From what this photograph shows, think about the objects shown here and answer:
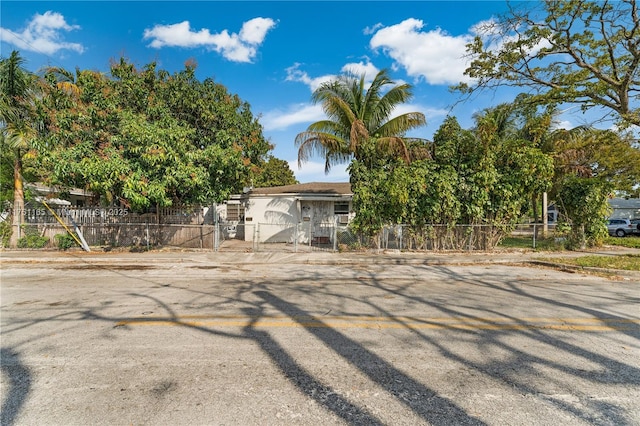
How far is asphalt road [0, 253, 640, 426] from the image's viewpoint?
2910 millimetres

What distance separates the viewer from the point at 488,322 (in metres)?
5.22

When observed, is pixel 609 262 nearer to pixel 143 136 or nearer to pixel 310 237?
pixel 310 237

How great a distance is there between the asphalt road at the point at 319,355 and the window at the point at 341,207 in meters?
11.0

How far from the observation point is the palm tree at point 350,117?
15.9m

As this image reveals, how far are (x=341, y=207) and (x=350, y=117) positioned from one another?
4.97 metres

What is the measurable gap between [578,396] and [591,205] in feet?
48.6

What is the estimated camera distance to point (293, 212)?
19.0 metres

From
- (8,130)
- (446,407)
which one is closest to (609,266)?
(446,407)

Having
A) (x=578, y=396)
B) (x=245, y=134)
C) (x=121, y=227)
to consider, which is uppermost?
(x=245, y=134)

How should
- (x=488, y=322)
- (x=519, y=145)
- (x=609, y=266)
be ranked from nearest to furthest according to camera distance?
(x=488, y=322)
(x=609, y=266)
(x=519, y=145)

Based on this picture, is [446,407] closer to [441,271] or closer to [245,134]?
[441,271]


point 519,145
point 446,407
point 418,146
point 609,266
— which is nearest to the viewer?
point 446,407

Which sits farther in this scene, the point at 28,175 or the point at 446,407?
the point at 28,175

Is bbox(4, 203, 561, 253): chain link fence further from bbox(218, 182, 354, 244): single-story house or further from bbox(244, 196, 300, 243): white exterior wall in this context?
bbox(244, 196, 300, 243): white exterior wall
